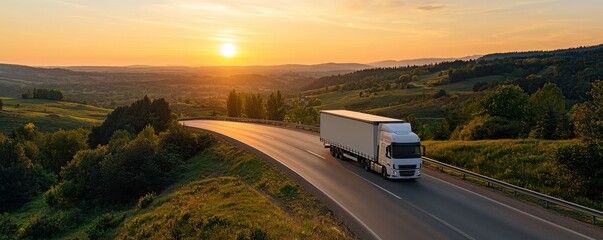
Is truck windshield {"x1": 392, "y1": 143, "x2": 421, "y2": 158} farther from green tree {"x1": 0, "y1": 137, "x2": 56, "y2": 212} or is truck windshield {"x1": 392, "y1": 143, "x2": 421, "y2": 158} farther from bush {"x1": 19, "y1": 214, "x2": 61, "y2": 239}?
green tree {"x1": 0, "y1": 137, "x2": 56, "y2": 212}

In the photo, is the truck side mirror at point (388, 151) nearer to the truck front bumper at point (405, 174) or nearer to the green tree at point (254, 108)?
the truck front bumper at point (405, 174)

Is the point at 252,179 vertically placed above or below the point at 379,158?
below

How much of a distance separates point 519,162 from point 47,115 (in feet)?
463

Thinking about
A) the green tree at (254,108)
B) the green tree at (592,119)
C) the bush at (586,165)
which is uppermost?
the green tree at (592,119)

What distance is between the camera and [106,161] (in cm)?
4375

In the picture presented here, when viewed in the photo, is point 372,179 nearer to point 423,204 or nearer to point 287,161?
point 423,204

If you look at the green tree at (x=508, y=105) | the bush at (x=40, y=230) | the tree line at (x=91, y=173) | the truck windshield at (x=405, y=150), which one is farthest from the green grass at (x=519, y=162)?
the bush at (x=40, y=230)

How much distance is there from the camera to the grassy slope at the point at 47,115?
120188 mm

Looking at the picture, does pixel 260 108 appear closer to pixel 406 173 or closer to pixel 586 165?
pixel 406 173

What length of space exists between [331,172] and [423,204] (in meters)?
9.82

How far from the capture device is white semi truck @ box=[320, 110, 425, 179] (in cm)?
2762

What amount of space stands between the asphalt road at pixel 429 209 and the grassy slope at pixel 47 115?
114 metres

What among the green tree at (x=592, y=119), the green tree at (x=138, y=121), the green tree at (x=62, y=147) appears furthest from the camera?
the green tree at (x=138, y=121)

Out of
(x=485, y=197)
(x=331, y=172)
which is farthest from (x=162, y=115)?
(x=485, y=197)
